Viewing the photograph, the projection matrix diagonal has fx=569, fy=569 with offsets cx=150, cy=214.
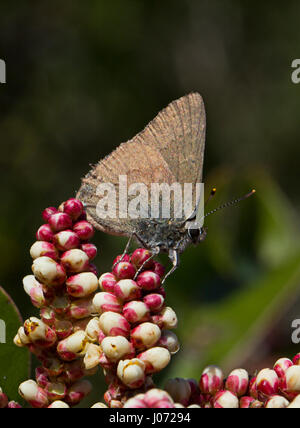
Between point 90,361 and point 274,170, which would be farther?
point 274,170

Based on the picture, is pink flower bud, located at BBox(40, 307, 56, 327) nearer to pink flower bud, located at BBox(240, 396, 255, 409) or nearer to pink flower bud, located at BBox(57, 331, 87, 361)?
pink flower bud, located at BBox(57, 331, 87, 361)

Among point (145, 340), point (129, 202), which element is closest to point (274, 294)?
point (129, 202)

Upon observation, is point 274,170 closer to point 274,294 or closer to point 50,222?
point 274,294

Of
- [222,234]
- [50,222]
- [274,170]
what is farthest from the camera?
[274,170]

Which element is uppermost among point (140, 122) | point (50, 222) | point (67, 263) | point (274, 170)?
point (140, 122)

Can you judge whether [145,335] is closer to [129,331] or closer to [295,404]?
[129,331]
